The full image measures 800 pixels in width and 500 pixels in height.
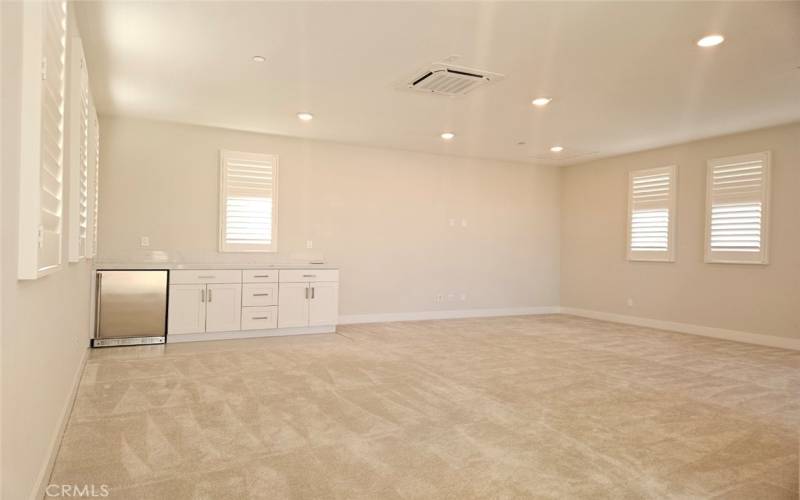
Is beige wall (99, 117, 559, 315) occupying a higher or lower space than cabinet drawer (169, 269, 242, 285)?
higher

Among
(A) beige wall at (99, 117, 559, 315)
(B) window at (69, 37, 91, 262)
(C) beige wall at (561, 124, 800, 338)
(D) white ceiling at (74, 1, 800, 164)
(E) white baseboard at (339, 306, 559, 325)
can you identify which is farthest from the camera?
(E) white baseboard at (339, 306, 559, 325)

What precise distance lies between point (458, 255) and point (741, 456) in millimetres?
5868

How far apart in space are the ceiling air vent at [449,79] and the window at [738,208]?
13.3 ft

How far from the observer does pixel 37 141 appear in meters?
1.72

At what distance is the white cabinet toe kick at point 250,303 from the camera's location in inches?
230

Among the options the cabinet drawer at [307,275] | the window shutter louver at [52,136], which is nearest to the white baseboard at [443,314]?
the cabinet drawer at [307,275]

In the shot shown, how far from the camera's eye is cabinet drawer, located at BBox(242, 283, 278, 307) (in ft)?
20.2

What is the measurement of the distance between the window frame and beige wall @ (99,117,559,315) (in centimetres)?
157

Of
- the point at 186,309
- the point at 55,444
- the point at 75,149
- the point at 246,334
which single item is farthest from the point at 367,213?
the point at 55,444

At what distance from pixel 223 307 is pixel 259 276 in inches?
22.1

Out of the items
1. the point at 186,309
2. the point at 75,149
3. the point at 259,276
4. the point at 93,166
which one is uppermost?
the point at 93,166

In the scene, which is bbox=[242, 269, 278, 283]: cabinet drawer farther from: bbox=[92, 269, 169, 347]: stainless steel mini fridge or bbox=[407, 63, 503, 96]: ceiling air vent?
bbox=[407, 63, 503, 96]: ceiling air vent

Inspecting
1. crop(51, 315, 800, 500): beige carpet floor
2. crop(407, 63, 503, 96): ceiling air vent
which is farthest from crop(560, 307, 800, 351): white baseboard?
crop(407, 63, 503, 96): ceiling air vent

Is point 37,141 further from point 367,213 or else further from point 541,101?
point 367,213
